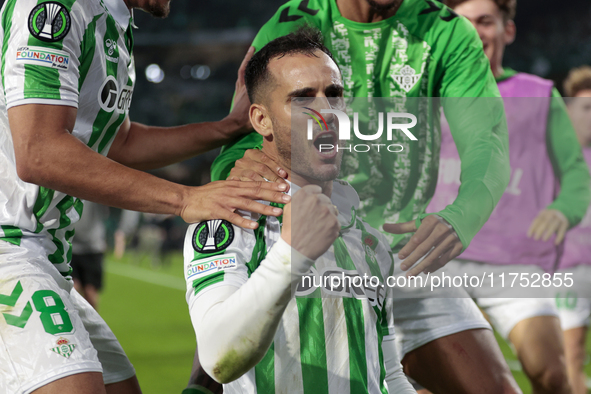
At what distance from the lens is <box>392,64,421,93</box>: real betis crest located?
8.34 ft

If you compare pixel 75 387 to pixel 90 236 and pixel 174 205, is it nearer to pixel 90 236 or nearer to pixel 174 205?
pixel 174 205

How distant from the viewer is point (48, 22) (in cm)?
186

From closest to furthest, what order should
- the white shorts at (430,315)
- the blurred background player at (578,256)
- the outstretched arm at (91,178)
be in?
the outstretched arm at (91,178) → the white shorts at (430,315) → the blurred background player at (578,256)

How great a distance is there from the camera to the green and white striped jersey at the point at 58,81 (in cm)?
185

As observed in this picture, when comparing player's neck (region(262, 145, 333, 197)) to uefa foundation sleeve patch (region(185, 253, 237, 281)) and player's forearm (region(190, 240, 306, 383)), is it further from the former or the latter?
player's forearm (region(190, 240, 306, 383))

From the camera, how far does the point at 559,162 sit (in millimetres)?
3359

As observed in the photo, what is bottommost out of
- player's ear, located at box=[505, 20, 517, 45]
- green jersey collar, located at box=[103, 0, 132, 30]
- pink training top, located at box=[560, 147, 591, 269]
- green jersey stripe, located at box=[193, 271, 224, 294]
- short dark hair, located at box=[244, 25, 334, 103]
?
pink training top, located at box=[560, 147, 591, 269]

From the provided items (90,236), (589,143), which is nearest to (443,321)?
(589,143)

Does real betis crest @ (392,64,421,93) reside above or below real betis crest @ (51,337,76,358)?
above

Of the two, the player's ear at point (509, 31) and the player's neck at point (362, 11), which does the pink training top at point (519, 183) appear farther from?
the player's neck at point (362, 11)

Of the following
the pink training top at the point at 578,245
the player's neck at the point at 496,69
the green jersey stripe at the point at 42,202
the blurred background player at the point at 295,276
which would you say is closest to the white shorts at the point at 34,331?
the green jersey stripe at the point at 42,202

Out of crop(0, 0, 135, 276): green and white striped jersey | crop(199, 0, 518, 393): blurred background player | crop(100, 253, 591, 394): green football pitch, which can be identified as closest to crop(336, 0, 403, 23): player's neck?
crop(199, 0, 518, 393): blurred background player

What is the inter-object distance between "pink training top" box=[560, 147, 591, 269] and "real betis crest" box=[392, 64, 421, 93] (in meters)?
0.97

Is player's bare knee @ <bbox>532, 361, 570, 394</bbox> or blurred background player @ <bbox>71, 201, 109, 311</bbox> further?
blurred background player @ <bbox>71, 201, 109, 311</bbox>
